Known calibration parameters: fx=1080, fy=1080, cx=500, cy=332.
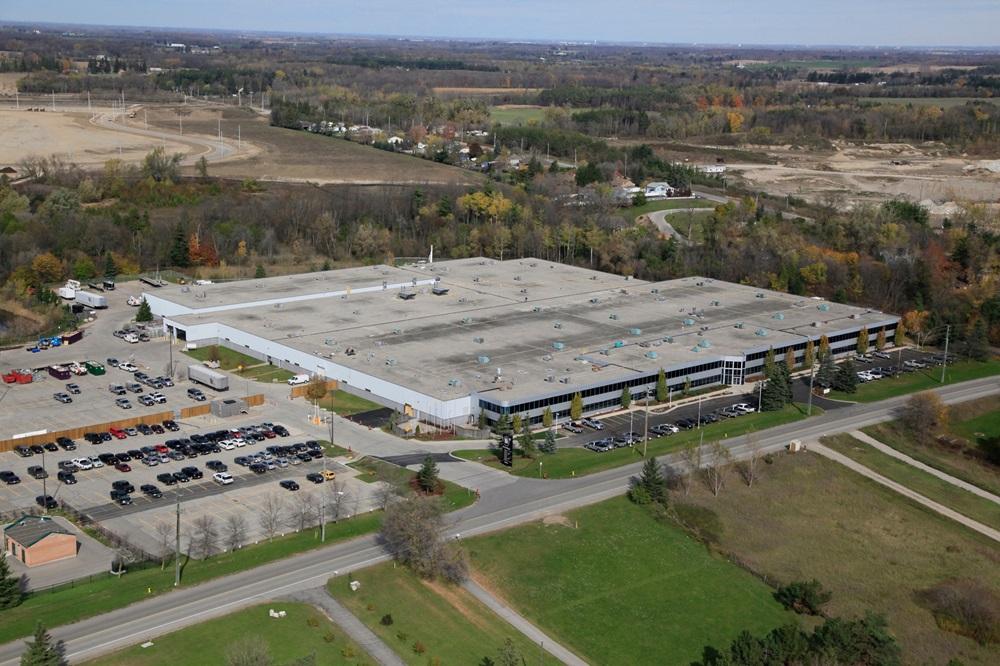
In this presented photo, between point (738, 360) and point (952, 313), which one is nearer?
point (738, 360)

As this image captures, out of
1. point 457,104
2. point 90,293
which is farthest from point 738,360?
point 457,104

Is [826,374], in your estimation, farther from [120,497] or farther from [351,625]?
[120,497]

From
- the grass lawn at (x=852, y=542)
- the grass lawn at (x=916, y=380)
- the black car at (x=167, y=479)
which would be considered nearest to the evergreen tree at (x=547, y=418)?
the grass lawn at (x=852, y=542)

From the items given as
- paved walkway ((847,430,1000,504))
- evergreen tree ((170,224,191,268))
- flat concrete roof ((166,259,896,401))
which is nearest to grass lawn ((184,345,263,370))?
flat concrete roof ((166,259,896,401))

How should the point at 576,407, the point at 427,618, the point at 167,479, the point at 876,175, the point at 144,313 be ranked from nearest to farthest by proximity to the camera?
1. the point at 427,618
2. the point at 167,479
3. the point at 576,407
4. the point at 144,313
5. the point at 876,175

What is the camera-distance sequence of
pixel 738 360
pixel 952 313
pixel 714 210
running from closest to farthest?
pixel 738 360 < pixel 952 313 < pixel 714 210

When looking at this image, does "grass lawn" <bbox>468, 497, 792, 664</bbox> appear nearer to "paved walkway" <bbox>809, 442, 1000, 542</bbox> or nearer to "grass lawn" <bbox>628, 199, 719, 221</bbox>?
"paved walkway" <bbox>809, 442, 1000, 542</bbox>

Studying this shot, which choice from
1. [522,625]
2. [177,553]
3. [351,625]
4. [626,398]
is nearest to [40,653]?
[177,553]

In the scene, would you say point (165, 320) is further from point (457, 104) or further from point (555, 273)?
point (457, 104)
